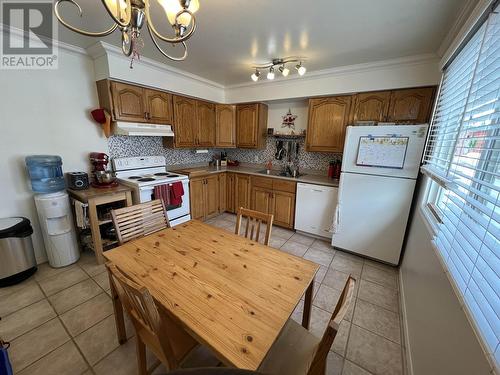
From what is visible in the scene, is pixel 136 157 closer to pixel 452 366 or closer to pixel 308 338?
pixel 308 338

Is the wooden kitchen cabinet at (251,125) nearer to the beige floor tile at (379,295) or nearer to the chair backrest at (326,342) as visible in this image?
the beige floor tile at (379,295)

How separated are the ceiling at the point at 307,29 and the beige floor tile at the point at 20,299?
2.43 metres

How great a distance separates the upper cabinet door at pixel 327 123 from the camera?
111 inches

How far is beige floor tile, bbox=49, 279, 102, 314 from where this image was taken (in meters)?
1.78

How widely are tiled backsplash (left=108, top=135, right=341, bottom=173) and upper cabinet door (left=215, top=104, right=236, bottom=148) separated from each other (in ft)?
1.61

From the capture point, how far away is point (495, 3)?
111 centimetres

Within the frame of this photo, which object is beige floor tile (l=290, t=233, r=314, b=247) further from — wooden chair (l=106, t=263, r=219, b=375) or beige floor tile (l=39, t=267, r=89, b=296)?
beige floor tile (l=39, t=267, r=89, b=296)

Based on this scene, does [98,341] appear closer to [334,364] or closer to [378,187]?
[334,364]

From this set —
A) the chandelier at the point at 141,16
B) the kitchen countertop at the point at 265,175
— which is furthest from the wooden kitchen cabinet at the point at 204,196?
the chandelier at the point at 141,16

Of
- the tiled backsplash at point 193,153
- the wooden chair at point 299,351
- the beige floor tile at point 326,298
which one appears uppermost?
the tiled backsplash at point 193,153

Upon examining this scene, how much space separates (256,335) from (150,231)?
133 centimetres

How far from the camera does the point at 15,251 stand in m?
1.95

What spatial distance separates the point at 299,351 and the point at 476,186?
126 centimetres

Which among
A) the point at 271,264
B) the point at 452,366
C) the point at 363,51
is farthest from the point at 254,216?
the point at 363,51
